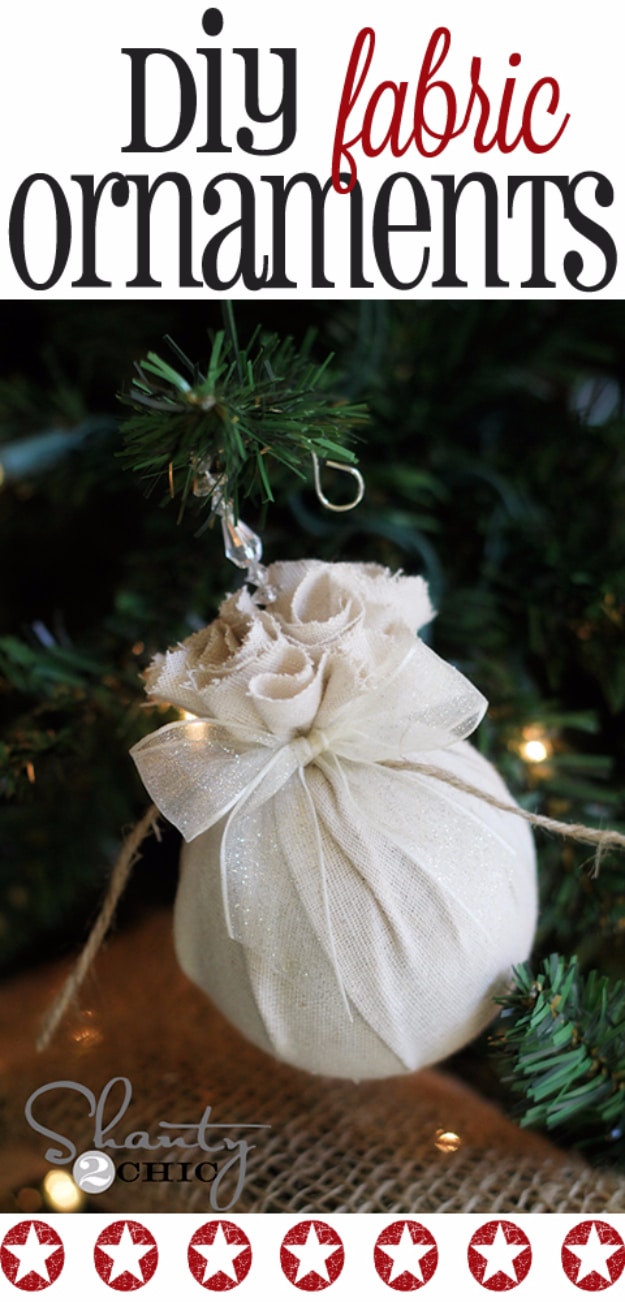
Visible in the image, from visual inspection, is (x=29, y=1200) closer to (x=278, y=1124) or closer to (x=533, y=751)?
(x=278, y=1124)

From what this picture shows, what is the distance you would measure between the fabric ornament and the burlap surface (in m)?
0.05

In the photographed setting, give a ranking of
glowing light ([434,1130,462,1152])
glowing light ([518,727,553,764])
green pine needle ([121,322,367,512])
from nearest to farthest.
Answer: green pine needle ([121,322,367,512]), glowing light ([434,1130,462,1152]), glowing light ([518,727,553,764])

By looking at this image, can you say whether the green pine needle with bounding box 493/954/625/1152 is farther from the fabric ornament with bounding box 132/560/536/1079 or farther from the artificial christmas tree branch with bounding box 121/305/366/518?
the artificial christmas tree branch with bounding box 121/305/366/518

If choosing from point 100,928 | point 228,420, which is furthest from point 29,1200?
point 228,420

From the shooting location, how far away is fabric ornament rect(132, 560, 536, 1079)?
0.40m

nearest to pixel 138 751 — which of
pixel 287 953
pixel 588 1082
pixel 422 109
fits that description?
pixel 287 953

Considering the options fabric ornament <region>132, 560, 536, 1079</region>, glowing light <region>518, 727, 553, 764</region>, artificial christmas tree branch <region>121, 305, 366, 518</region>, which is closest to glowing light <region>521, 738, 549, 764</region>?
glowing light <region>518, 727, 553, 764</region>

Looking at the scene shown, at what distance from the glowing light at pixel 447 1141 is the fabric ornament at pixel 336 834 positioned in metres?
0.05

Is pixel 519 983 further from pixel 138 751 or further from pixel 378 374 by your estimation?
pixel 378 374

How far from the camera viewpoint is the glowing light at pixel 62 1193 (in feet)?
1.40

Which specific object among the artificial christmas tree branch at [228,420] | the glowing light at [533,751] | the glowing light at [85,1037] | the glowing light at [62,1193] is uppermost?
the artificial christmas tree branch at [228,420]

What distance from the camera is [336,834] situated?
40 cm

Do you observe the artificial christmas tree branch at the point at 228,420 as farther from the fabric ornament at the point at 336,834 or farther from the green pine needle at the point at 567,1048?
the green pine needle at the point at 567,1048

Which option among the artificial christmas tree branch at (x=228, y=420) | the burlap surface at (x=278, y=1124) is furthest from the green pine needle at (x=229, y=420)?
the burlap surface at (x=278, y=1124)
